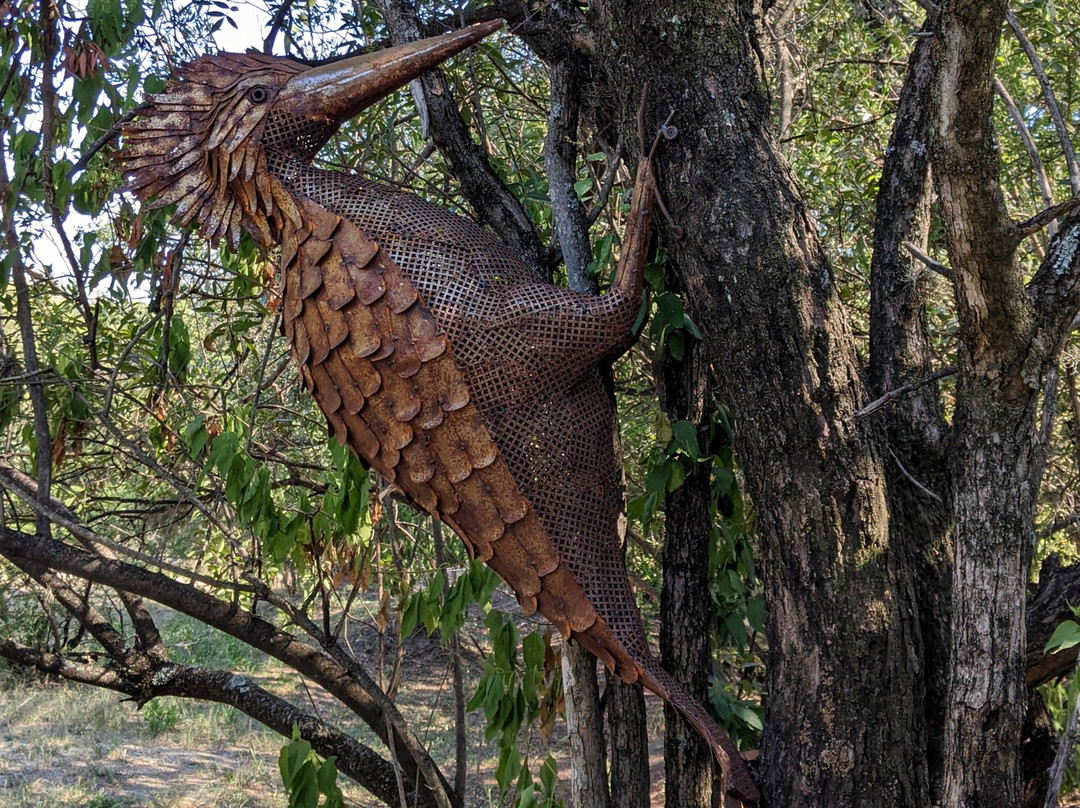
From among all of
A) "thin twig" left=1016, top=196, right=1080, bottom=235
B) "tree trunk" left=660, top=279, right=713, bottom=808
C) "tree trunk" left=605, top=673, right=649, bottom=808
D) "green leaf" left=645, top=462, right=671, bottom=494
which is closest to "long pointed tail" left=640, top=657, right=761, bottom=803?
"tree trunk" left=660, top=279, right=713, bottom=808

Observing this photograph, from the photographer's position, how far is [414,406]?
5.68 feet

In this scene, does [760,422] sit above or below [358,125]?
below

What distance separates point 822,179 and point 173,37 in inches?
110

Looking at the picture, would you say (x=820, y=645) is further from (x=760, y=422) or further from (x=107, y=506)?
(x=107, y=506)

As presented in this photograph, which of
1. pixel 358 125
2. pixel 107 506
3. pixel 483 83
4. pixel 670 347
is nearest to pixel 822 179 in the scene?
pixel 483 83

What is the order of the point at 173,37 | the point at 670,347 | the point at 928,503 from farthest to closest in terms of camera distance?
the point at 173,37 → the point at 670,347 → the point at 928,503

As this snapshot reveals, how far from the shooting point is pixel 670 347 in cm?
211

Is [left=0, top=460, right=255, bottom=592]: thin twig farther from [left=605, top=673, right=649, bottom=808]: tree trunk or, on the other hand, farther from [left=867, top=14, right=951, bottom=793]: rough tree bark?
[left=867, top=14, right=951, bottom=793]: rough tree bark

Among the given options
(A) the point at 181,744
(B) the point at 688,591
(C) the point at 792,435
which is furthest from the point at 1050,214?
(A) the point at 181,744

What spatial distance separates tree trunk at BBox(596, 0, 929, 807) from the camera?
1636 millimetres

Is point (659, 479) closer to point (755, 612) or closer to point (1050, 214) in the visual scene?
point (755, 612)

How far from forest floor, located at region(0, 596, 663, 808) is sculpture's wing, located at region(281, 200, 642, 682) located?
269 centimetres

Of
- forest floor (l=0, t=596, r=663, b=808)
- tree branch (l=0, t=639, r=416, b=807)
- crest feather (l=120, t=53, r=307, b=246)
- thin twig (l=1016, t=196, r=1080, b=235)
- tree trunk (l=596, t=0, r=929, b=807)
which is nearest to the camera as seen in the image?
thin twig (l=1016, t=196, r=1080, b=235)

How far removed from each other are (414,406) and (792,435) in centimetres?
69
